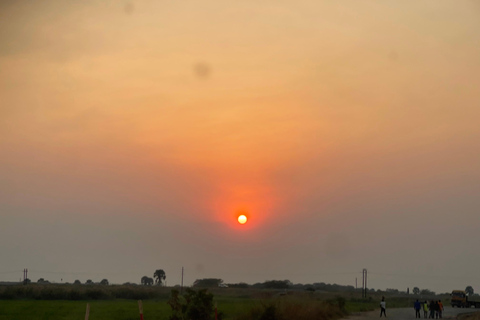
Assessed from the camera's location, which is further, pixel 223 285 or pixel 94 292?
pixel 223 285

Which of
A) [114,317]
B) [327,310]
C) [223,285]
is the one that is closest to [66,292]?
[114,317]

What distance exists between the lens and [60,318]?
43781 mm

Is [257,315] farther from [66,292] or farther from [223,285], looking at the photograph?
[223,285]

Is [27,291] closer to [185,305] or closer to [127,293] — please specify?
[127,293]

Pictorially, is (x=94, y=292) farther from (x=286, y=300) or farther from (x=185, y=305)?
(x=185, y=305)

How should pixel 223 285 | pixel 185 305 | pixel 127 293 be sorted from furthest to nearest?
1. pixel 223 285
2. pixel 127 293
3. pixel 185 305

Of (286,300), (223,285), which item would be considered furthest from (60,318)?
(223,285)

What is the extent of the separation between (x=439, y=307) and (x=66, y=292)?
59157mm

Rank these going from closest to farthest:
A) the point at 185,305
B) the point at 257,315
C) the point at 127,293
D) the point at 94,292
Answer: the point at 185,305 < the point at 257,315 < the point at 94,292 < the point at 127,293

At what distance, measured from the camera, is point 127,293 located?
99812 millimetres

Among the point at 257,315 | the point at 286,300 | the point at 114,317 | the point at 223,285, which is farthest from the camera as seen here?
the point at 223,285

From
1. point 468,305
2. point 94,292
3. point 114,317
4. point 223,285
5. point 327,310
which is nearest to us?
point 327,310

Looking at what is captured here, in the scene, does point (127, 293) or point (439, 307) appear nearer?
point (439, 307)

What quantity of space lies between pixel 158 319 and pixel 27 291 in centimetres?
5315
